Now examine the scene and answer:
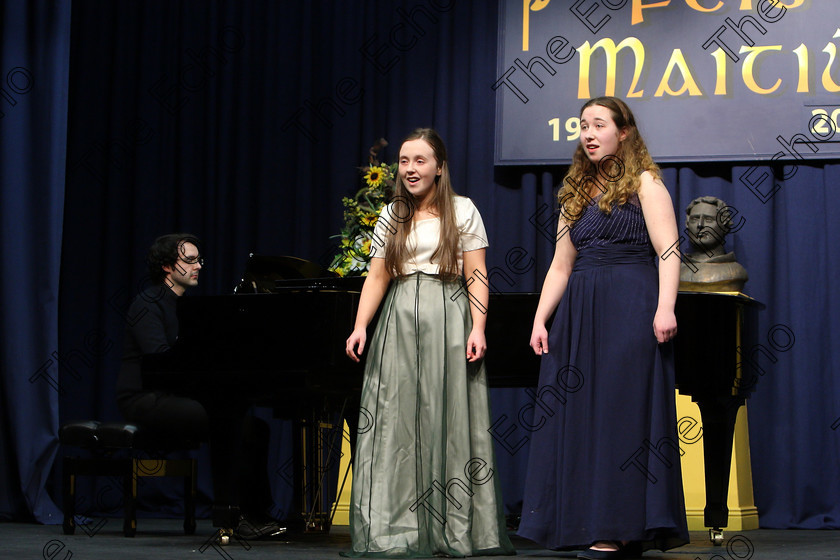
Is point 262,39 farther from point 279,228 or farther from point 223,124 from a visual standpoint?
point 279,228

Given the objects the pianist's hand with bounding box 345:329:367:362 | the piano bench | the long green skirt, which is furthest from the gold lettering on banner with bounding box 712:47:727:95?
the piano bench

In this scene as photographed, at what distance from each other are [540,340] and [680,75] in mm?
2800

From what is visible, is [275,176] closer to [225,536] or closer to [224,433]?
[224,433]

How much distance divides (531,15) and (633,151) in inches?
107

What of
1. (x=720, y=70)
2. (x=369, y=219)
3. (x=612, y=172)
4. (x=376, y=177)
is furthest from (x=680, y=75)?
(x=612, y=172)

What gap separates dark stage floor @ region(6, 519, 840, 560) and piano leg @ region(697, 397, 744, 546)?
111 millimetres

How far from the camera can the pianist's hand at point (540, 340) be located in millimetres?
3105

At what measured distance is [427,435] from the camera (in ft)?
10.7

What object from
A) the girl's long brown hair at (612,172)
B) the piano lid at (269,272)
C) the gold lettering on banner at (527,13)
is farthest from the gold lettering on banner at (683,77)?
the girl's long brown hair at (612,172)

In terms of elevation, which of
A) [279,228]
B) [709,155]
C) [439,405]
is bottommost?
[439,405]

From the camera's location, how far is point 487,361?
12.2 ft

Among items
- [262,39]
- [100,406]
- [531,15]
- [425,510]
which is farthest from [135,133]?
[425,510]

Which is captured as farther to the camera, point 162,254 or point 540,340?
point 162,254

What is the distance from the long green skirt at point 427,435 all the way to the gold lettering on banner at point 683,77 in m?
2.61
